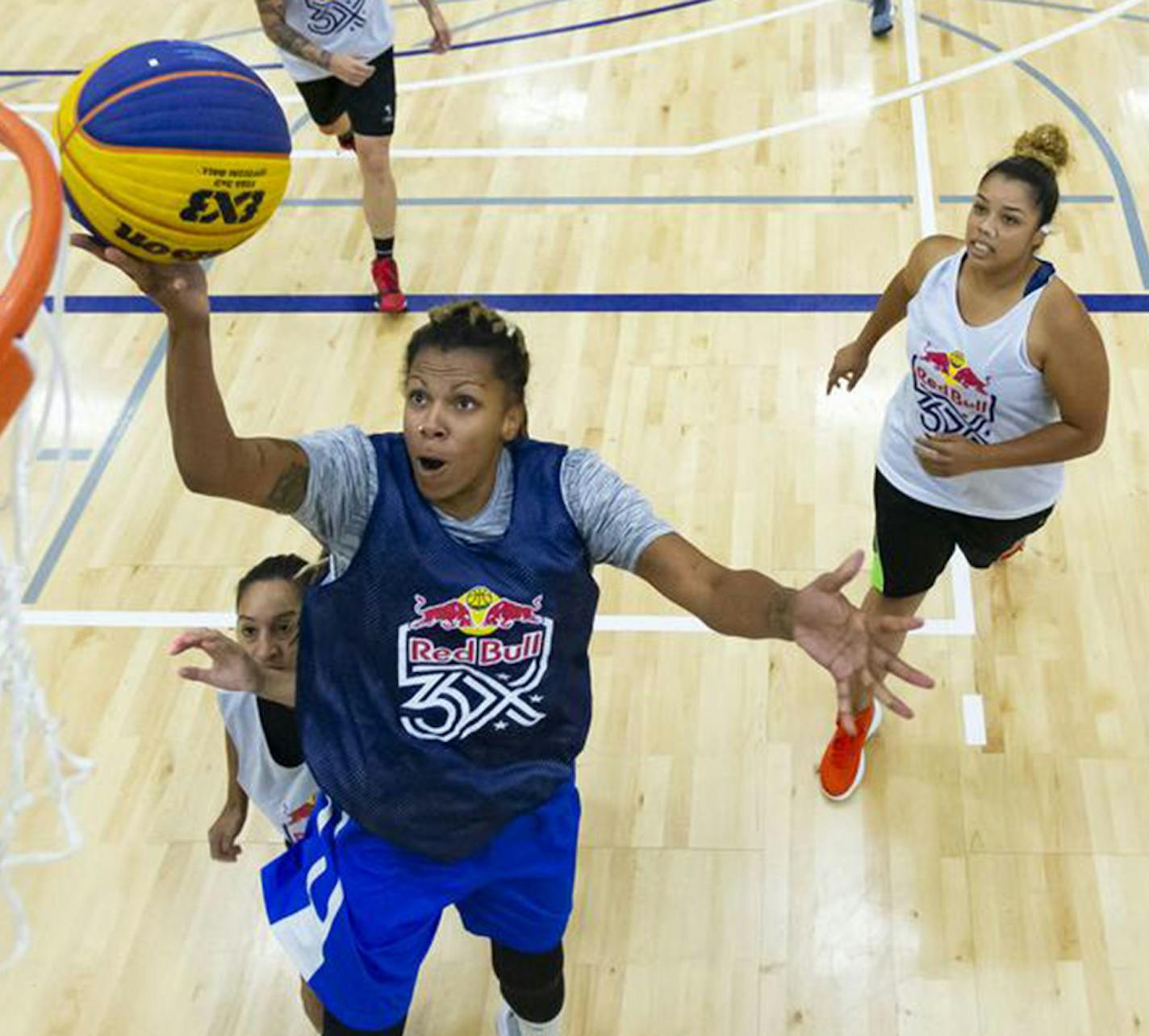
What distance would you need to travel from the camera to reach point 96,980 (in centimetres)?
388

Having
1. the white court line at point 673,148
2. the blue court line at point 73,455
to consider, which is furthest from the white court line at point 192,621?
the white court line at point 673,148

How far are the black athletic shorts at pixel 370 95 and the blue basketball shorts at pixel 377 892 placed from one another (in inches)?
133

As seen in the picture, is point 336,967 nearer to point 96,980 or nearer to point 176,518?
point 96,980

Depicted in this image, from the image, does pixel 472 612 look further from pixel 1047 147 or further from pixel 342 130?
pixel 342 130

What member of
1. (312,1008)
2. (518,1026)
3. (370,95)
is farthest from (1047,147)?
(370,95)

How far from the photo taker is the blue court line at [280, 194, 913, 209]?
22.0 ft

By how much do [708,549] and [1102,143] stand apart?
123 inches

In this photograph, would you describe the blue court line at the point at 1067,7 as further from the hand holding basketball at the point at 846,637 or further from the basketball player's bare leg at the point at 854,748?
the hand holding basketball at the point at 846,637

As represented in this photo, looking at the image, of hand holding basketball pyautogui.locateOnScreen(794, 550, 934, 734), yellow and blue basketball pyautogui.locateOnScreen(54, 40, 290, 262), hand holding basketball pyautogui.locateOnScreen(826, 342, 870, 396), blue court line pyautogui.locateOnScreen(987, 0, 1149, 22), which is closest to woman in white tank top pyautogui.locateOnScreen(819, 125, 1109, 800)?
hand holding basketball pyautogui.locateOnScreen(826, 342, 870, 396)

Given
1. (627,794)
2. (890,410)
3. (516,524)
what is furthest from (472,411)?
(627,794)

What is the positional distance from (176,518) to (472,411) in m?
2.67

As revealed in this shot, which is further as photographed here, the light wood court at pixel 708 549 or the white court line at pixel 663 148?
the white court line at pixel 663 148

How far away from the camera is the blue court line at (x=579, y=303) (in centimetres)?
605

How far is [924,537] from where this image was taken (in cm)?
394
